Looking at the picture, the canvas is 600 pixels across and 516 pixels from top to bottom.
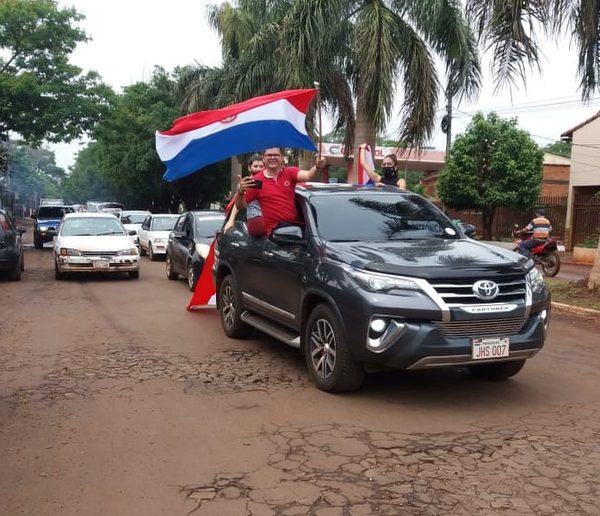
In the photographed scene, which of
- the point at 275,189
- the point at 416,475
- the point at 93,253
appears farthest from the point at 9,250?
the point at 416,475

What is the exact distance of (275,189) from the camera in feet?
22.6

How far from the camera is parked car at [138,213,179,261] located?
1947 cm

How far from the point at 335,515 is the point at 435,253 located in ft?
8.82

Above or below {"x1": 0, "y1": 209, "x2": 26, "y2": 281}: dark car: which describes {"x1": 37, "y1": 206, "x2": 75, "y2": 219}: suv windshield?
above

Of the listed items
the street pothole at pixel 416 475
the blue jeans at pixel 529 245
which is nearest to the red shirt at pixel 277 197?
the street pothole at pixel 416 475

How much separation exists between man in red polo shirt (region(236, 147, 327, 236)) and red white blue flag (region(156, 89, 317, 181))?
7.16 feet

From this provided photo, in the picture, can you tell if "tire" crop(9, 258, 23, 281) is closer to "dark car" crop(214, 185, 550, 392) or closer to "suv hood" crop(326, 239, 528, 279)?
"dark car" crop(214, 185, 550, 392)

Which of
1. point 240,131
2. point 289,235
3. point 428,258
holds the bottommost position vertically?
point 428,258

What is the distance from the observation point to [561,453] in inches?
172

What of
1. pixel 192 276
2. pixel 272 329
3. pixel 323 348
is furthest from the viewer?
pixel 192 276

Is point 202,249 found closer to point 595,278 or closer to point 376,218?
point 376,218

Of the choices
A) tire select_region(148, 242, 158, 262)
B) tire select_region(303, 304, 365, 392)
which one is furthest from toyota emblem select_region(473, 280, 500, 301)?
tire select_region(148, 242, 158, 262)

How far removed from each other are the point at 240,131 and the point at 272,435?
5.49 metres

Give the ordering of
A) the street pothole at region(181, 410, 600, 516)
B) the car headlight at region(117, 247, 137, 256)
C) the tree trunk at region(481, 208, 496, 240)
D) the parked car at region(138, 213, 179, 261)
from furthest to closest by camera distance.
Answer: the tree trunk at region(481, 208, 496, 240), the parked car at region(138, 213, 179, 261), the car headlight at region(117, 247, 137, 256), the street pothole at region(181, 410, 600, 516)
